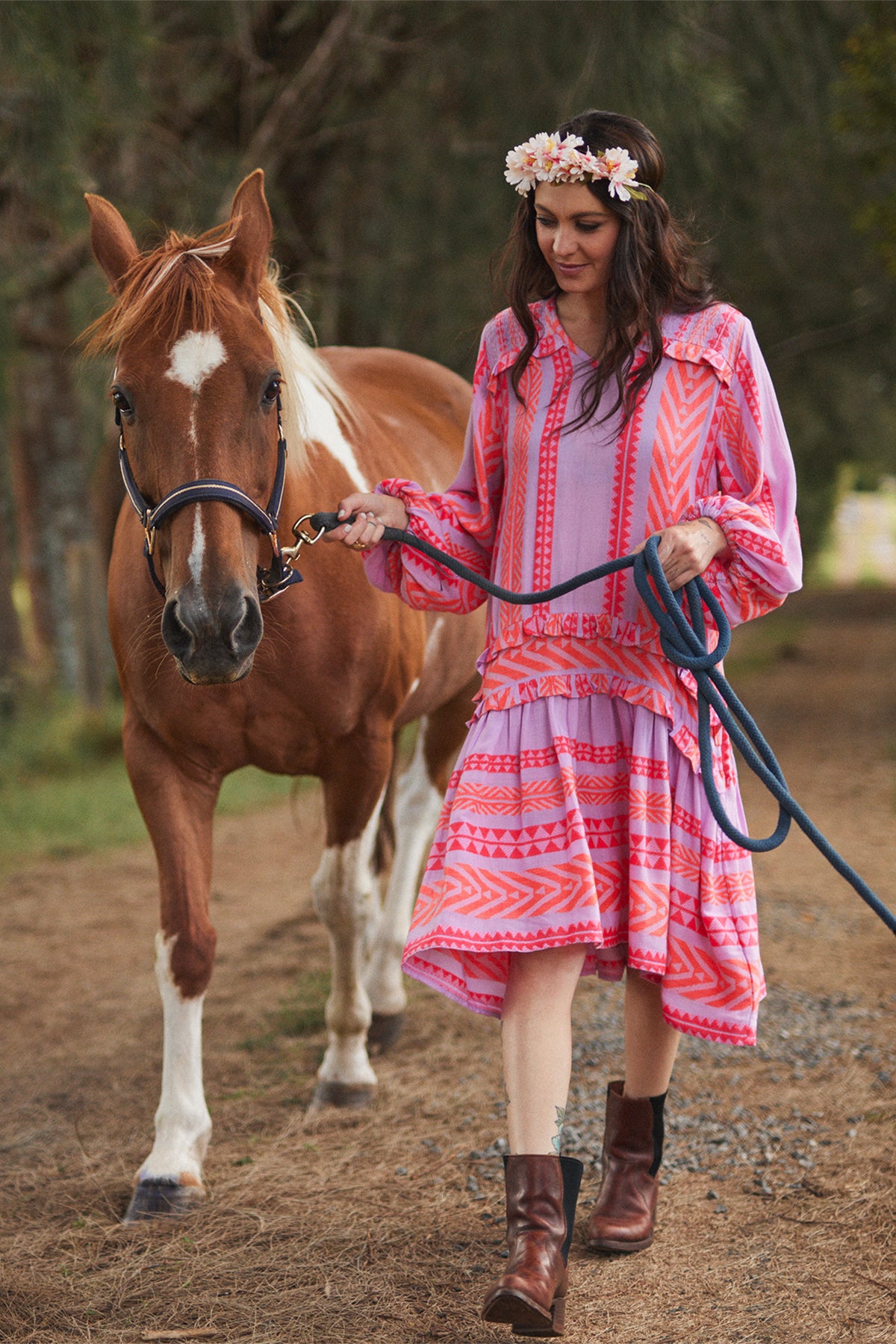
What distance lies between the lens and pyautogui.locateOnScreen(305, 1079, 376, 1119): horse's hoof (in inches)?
125

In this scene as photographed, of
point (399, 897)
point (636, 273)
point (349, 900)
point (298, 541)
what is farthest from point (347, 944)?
point (636, 273)

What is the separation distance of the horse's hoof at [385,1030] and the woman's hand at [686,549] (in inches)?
80.7

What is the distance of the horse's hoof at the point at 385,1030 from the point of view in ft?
11.9

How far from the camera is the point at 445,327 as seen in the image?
31.9 ft

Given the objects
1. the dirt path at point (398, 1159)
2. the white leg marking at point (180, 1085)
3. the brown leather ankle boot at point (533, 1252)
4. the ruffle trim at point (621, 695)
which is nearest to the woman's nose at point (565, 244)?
the ruffle trim at point (621, 695)

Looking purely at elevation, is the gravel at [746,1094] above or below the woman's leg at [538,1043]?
below

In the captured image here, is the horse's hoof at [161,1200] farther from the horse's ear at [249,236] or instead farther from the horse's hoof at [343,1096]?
the horse's ear at [249,236]

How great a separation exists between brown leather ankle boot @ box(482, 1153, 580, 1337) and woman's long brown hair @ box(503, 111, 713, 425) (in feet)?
4.03

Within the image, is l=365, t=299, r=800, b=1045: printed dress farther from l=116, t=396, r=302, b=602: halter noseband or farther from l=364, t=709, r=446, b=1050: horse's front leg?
l=364, t=709, r=446, b=1050: horse's front leg

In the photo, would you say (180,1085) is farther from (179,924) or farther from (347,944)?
(347,944)

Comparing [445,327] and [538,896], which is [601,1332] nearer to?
[538,896]

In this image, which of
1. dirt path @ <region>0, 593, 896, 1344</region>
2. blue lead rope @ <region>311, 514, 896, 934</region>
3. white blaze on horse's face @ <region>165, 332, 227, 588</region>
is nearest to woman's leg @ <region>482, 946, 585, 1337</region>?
dirt path @ <region>0, 593, 896, 1344</region>

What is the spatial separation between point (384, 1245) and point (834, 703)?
8.35 m

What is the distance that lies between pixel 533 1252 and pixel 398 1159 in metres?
0.99
